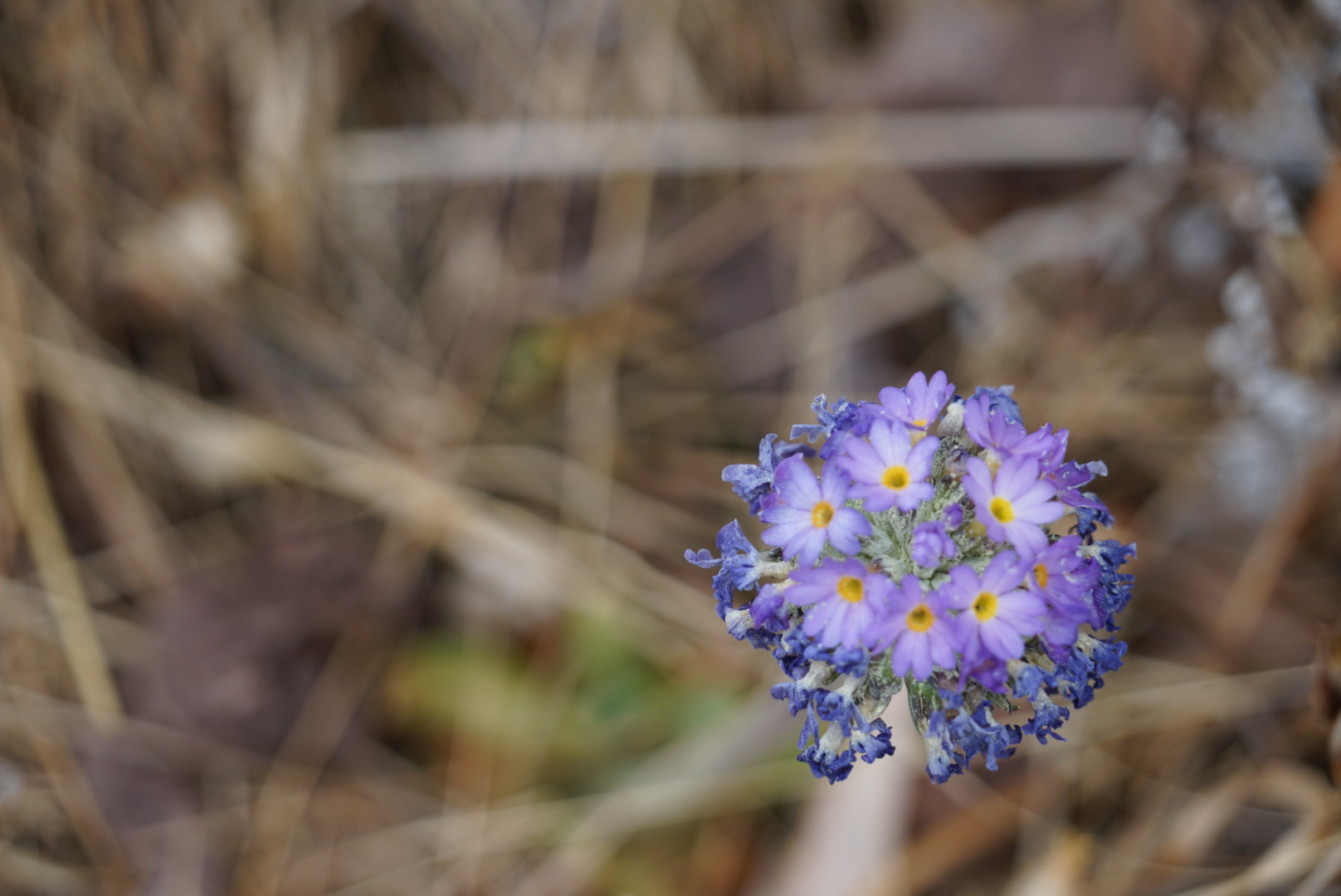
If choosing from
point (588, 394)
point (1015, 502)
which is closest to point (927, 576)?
point (1015, 502)

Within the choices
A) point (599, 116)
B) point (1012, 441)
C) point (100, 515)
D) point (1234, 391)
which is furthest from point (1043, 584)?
point (100, 515)

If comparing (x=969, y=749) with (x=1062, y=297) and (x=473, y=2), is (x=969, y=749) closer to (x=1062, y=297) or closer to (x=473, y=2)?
(x=1062, y=297)

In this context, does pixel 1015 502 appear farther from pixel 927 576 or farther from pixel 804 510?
pixel 804 510

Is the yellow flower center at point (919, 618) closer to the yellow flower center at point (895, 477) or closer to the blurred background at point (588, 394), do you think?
the yellow flower center at point (895, 477)

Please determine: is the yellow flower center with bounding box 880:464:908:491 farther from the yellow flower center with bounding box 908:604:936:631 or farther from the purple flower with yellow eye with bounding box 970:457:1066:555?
the yellow flower center with bounding box 908:604:936:631

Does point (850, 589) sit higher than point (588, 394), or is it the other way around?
point (588, 394)

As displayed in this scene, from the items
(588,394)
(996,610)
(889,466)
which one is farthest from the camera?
(588,394)

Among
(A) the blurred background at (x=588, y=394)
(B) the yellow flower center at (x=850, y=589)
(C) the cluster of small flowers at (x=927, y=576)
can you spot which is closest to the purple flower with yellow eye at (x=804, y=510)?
(C) the cluster of small flowers at (x=927, y=576)

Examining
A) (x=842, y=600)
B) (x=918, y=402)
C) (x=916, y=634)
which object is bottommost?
(x=916, y=634)
